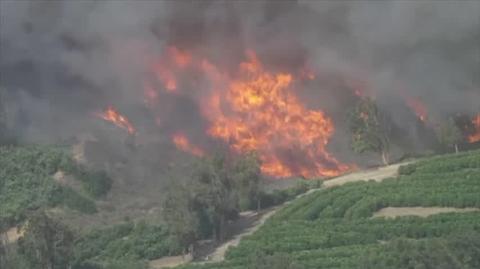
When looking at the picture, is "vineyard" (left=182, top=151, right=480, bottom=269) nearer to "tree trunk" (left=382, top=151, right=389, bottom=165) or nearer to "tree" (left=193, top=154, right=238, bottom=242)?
"tree" (left=193, top=154, right=238, bottom=242)

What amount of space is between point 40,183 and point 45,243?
3144 cm

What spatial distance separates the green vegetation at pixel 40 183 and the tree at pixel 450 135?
48918 mm

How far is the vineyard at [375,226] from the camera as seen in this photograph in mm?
60719

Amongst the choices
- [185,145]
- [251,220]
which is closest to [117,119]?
[185,145]

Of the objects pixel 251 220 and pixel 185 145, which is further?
pixel 185 145

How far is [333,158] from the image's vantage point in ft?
405

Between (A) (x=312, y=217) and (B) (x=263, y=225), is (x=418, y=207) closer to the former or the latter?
(A) (x=312, y=217)

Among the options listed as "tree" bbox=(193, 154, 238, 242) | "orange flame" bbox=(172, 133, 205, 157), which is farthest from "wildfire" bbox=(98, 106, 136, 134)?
"tree" bbox=(193, 154, 238, 242)

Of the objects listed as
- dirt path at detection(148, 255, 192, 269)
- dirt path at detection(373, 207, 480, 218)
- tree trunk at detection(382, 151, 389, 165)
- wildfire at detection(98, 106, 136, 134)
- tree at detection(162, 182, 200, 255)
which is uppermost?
wildfire at detection(98, 106, 136, 134)

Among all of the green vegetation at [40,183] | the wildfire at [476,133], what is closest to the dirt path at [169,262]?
the green vegetation at [40,183]

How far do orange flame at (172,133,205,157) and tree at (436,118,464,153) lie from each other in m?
36.6

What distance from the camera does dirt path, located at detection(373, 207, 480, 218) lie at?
8234 centimetres

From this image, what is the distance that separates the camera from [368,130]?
112m

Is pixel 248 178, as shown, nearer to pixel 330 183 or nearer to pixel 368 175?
pixel 330 183
